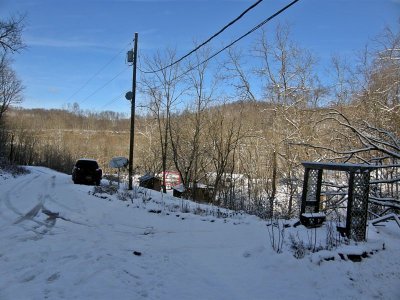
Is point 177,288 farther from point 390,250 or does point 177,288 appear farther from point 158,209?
point 158,209

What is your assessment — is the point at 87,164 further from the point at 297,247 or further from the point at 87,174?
the point at 297,247

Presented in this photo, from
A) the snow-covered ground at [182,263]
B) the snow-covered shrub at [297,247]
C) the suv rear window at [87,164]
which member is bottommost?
the snow-covered ground at [182,263]

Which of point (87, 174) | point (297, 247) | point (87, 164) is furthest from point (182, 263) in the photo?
point (87, 164)

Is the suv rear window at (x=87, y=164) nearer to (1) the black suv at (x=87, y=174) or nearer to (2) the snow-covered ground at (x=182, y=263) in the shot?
(1) the black suv at (x=87, y=174)

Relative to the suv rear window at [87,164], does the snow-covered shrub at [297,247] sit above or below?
below

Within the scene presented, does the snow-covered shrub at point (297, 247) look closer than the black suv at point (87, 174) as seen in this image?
Yes

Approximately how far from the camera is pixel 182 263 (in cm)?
766

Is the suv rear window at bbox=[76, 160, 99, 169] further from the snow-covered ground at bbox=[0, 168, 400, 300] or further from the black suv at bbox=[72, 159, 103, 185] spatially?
the snow-covered ground at bbox=[0, 168, 400, 300]

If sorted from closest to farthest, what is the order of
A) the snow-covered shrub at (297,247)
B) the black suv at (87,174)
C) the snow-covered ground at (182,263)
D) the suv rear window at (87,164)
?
the snow-covered ground at (182,263)
the snow-covered shrub at (297,247)
the black suv at (87,174)
the suv rear window at (87,164)

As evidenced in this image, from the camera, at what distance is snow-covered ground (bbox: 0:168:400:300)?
6137 mm

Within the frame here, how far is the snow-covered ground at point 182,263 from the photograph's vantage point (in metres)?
6.14

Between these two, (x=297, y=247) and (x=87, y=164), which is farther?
(x=87, y=164)

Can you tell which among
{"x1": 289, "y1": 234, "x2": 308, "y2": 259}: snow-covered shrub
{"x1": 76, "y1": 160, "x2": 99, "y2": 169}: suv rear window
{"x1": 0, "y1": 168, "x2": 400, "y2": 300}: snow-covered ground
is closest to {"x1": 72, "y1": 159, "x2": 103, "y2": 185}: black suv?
{"x1": 76, "y1": 160, "x2": 99, "y2": 169}: suv rear window

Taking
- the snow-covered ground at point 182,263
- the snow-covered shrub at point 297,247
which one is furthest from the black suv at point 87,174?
the snow-covered shrub at point 297,247
